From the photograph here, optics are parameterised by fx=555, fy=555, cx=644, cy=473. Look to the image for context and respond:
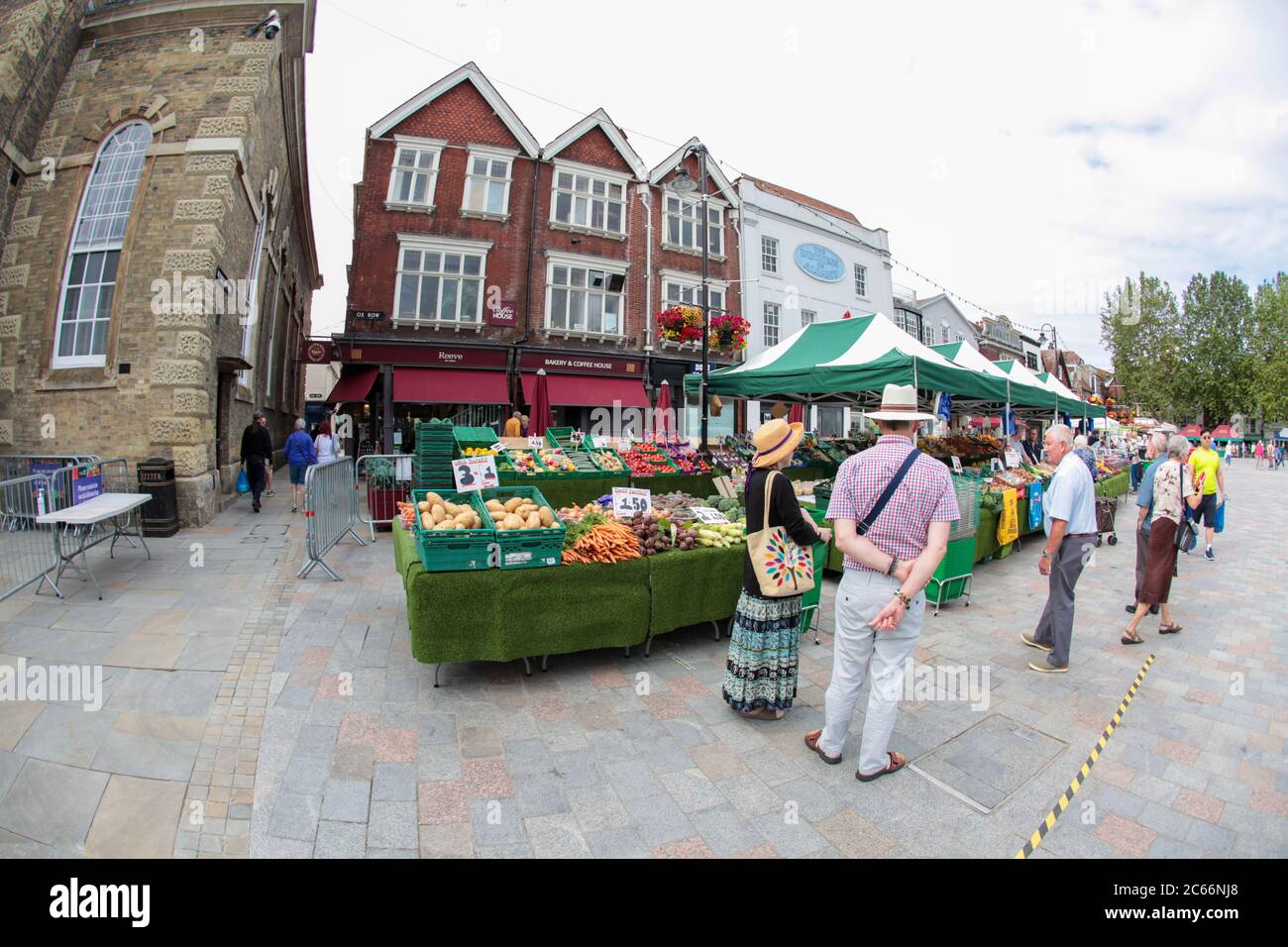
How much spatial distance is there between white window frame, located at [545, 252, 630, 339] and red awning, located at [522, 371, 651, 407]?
1.51 metres

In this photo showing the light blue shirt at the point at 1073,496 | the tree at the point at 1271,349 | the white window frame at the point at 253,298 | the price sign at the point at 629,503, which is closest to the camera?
the light blue shirt at the point at 1073,496

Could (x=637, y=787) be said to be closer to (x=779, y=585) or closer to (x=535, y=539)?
(x=779, y=585)

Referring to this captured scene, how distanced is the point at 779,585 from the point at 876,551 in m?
0.77

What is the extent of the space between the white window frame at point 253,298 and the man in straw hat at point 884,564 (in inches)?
566

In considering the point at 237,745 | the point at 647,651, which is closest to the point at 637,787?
the point at 647,651

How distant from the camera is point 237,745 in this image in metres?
3.40

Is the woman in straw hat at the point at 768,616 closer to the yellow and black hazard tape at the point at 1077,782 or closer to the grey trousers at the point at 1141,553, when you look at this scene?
the yellow and black hazard tape at the point at 1077,782

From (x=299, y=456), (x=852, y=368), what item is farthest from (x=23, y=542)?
(x=852, y=368)

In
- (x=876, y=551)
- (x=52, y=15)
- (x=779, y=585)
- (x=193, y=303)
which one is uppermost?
(x=52, y=15)

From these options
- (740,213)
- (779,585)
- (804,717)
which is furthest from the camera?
(740,213)

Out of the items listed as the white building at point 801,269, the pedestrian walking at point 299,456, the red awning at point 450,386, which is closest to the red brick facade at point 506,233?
the red awning at point 450,386

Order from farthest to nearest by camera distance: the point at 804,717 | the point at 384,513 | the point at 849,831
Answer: the point at 384,513 → the point at 804,717 → the point at 849,831

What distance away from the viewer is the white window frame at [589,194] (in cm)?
1923

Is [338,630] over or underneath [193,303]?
underneath
